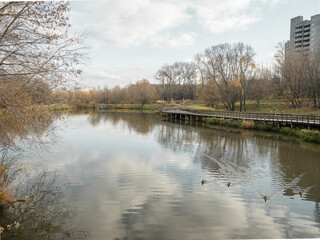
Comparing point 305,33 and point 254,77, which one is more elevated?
point 305,33

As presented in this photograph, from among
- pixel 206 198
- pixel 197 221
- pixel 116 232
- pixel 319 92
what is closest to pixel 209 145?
pixel 206 198

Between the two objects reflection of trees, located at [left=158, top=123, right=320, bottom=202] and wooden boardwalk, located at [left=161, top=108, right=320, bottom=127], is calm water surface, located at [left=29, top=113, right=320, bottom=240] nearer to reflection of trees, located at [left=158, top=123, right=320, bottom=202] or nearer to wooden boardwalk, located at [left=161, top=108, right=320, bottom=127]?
reflection of trees, located at [left=158, top=123, right=320, bottom=202]

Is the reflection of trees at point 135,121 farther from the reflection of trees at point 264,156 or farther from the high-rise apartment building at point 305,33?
the high-rise apartment building at point 305,33

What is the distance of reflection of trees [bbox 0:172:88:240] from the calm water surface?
0.35m

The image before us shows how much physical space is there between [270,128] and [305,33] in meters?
72.0

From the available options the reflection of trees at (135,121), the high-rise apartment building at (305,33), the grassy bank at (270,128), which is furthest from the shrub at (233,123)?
the high-rise apartment building at (305,33)

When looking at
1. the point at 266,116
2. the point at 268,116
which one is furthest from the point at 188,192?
the point at 266,116

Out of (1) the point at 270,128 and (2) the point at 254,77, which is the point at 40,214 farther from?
(2) the point at 254,77

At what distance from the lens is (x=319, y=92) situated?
118ft

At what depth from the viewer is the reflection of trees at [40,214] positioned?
21.1 ft

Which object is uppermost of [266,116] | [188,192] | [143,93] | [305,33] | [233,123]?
[305,33]

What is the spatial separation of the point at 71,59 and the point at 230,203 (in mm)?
6832

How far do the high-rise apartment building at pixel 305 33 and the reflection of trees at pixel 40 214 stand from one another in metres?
78.9

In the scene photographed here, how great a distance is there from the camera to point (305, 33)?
80.6 m
